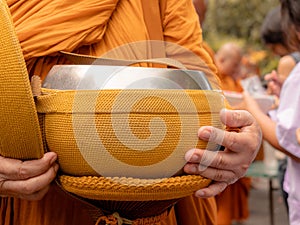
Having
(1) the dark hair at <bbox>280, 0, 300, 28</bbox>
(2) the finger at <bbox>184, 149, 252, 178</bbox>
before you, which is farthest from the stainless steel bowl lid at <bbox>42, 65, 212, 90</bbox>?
(1) the dark hair at <bbox>280, 0, 300, 28</bbox>

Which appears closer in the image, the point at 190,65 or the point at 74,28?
the point at 74,28

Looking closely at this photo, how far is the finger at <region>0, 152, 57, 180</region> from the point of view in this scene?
1193mm

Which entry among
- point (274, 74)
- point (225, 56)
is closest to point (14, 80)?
point (274, 74)

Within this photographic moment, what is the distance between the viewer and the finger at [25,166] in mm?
1193

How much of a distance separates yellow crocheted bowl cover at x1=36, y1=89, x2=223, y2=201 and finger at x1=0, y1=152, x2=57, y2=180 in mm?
23

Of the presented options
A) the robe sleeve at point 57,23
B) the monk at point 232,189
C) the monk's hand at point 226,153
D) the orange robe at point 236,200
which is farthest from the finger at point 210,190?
the orange robe at point 236,200

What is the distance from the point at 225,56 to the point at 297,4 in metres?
3.50

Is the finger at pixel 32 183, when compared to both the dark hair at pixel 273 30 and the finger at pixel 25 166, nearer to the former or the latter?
the finger at pixel 25 166

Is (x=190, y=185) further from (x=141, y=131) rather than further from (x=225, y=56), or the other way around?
(x=225, y=56)

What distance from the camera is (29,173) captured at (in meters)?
1.21

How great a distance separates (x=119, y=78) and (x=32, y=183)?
0.25 m

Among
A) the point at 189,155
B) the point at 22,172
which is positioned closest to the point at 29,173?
the point at 22,172

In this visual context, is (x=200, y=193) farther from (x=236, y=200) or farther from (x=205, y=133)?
(x=236, y=200)

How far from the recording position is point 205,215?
159 cm
